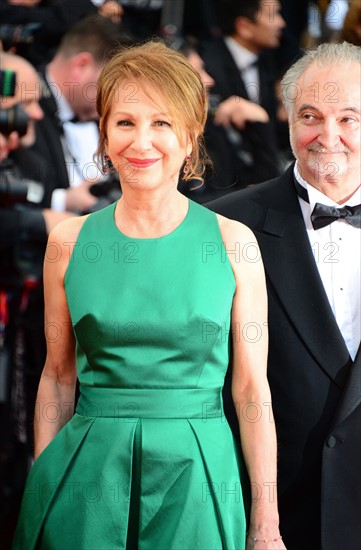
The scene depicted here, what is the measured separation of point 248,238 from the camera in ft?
7.83

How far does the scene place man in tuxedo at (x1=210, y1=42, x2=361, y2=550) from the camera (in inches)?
103

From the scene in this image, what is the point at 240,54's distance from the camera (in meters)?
5.44

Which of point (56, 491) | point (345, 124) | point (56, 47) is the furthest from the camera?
point (56, 47)

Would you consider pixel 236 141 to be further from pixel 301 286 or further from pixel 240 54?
pixel 301 286

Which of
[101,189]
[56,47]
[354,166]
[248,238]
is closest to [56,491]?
[248,238]

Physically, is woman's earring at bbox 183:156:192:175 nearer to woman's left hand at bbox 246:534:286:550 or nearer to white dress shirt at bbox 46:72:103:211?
woman's left hand at bbox 246:534:286:550

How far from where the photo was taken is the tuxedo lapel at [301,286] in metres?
2.65

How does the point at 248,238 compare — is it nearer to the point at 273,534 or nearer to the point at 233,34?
the point at 273,534

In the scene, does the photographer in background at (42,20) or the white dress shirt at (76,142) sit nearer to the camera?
the photographer in background at (42,20)

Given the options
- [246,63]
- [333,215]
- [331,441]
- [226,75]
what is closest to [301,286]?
[333,215]

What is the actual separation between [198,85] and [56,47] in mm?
2552

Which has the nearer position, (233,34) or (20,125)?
(20,125)

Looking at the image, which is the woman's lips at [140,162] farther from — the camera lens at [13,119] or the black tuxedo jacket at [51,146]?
the black tuxedo jacket at [51,146]

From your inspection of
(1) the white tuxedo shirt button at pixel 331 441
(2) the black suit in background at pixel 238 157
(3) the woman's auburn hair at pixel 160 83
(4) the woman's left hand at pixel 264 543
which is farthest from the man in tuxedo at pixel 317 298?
(2) the black suit in background at pixel 238 157
